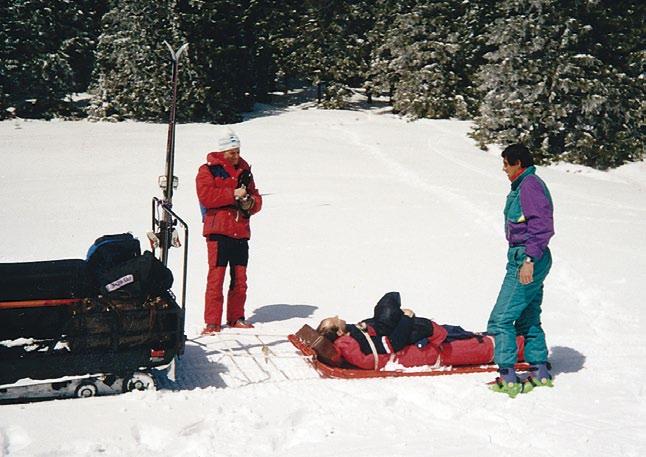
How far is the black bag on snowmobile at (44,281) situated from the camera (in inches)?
181

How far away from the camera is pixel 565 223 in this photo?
14.0 m

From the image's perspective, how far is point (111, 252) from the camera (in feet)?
17.0

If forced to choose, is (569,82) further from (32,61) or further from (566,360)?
(32,61)

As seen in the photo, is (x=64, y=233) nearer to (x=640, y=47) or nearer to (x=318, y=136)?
(x=318, y=136)

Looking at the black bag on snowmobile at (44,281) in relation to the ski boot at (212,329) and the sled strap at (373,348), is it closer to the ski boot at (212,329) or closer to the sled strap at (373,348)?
the ski boot at (212,329)

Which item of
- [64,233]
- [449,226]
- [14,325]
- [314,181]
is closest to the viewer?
[14,325]

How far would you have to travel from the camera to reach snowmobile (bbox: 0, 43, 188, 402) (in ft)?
15.0

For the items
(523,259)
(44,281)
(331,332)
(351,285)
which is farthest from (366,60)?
(44,281)

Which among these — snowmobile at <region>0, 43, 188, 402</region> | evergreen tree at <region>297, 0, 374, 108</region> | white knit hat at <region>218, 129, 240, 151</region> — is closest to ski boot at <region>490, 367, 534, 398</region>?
snowmobile at <region>0, 43, 188, 402</region>

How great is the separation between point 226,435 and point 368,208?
11068mm

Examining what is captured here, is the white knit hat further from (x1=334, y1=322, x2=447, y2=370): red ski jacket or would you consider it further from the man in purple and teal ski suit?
the man in purple and teal ski suit

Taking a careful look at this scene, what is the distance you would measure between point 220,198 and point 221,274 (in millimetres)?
817

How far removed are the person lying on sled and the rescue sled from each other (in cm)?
6

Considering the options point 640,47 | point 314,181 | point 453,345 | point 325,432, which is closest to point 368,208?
point 314,181
